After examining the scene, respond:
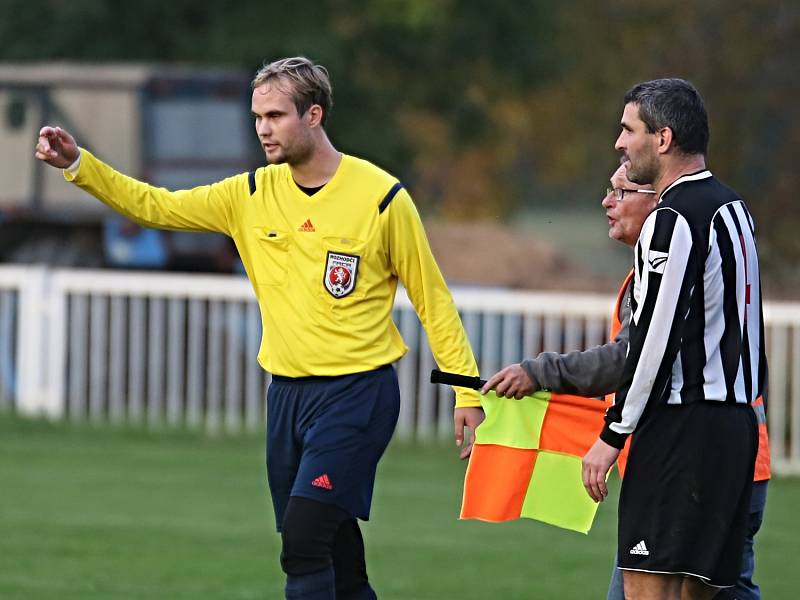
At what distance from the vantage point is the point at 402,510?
10.6 metres

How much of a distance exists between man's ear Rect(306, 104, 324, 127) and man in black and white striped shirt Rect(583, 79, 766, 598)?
48.1 inches

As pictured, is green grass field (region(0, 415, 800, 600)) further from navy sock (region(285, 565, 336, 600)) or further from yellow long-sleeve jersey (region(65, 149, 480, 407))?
yellow long-sleeve jersey (region(65, 149, 480, 407))

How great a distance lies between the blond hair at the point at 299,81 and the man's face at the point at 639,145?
120 cm

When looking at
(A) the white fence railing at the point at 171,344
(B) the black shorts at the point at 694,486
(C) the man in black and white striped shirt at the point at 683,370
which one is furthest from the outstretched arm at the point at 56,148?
(A) the white fence railing at the point at 171,344

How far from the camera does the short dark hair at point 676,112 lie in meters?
4.88

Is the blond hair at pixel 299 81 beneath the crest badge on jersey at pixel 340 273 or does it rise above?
above

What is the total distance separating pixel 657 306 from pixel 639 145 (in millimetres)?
488

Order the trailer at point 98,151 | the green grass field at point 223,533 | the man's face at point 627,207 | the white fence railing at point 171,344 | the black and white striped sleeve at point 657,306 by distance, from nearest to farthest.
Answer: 1. the black and white striped sleeve at point 657,306
2. the man's face at point 627,207
3. the green grass field at point 223,533
4. the white fence railing at point 171,344
5. the trailer at point 98,151

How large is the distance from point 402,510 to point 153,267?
6772mm

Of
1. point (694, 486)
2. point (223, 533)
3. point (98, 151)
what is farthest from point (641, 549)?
point (98, 151)

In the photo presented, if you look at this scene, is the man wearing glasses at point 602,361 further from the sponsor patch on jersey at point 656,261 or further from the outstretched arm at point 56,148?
the outstretched arm at point 56,148

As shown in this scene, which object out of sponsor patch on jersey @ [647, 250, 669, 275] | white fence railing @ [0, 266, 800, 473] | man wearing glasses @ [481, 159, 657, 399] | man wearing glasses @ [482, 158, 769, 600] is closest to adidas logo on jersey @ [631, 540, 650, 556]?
man wearing glasses @ [482, 158, 769, 600]

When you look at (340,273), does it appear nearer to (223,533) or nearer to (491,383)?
(491,383)

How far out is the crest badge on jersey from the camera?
5.74 metres
